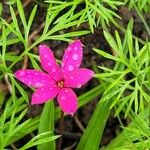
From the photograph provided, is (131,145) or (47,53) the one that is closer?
(47,53)

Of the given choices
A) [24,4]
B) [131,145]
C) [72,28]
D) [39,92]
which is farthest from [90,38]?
[39,92]

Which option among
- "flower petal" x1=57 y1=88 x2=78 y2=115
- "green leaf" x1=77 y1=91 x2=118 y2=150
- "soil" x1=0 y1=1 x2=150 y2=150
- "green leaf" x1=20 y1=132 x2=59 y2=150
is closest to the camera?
"flower petal" x1=57 y1=88 x2=78 y2=115

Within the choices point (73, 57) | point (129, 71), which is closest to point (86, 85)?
point (129, 71)

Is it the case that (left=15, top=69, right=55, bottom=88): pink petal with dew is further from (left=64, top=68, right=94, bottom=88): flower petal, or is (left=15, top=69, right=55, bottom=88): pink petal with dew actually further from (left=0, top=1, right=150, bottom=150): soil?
(left=0, top=1, right=150, bottom=150): soil

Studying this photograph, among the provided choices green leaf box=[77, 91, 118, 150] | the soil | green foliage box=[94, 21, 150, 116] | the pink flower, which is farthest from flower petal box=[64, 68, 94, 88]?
the soil

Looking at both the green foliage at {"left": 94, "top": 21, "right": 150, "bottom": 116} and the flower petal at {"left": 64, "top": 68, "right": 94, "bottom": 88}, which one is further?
the green foliage at {"left": 94, "top": 21, "right": 150, "bottom": 116}

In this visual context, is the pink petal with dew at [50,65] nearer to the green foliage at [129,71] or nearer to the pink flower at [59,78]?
the pink flower at [59,78]

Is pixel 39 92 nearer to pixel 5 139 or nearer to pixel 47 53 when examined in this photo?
pixel 47 53
